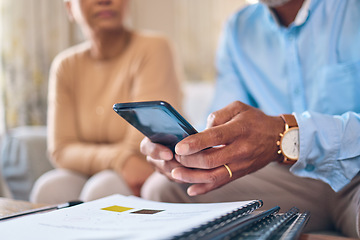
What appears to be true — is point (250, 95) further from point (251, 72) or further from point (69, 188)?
point (69, 188)

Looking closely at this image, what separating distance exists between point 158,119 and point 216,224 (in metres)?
0.25

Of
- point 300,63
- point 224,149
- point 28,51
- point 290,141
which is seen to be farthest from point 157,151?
point 28,51

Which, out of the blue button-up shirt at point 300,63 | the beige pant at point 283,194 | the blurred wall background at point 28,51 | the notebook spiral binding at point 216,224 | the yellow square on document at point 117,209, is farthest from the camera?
the blurred wall background at point 28,51

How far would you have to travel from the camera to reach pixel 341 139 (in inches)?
31.0

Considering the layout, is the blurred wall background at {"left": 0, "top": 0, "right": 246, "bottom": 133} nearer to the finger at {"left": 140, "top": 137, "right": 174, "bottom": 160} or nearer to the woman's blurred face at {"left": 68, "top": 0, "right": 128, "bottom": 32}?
the woman's blurred face at {"left": 68, "top": 0, "right": 128, "bottom": 32}

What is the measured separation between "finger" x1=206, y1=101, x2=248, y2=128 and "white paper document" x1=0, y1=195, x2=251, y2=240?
185 millimetres

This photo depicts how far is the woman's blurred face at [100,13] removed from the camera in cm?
151

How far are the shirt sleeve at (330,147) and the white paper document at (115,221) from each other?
0.92ft

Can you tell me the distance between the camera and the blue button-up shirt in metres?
1.00

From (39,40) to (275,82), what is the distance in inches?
80.4

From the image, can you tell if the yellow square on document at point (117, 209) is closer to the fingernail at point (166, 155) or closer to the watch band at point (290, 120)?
the fingernail at point (166, 155)

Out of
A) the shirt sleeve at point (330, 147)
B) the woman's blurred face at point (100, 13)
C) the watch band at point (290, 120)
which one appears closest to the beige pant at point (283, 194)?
the shirt sleeve at point (330, 147)

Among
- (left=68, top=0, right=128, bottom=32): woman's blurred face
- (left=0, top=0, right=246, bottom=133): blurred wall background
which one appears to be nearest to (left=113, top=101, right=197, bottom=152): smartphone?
(left=68, top=0, right=128, bottom=32): woman's blurred face

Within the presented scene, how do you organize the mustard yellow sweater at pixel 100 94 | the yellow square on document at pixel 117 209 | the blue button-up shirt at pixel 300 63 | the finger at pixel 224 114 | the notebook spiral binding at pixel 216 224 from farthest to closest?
1. the mustard yellow sweater at pixel 100 94
2. the blue button-up shirt at pixel 300 63
3. the finger at pixel 224 114
4. the yellow square on document at pixel 117 209
5. the notebook spiral binding at pixel 216 224
